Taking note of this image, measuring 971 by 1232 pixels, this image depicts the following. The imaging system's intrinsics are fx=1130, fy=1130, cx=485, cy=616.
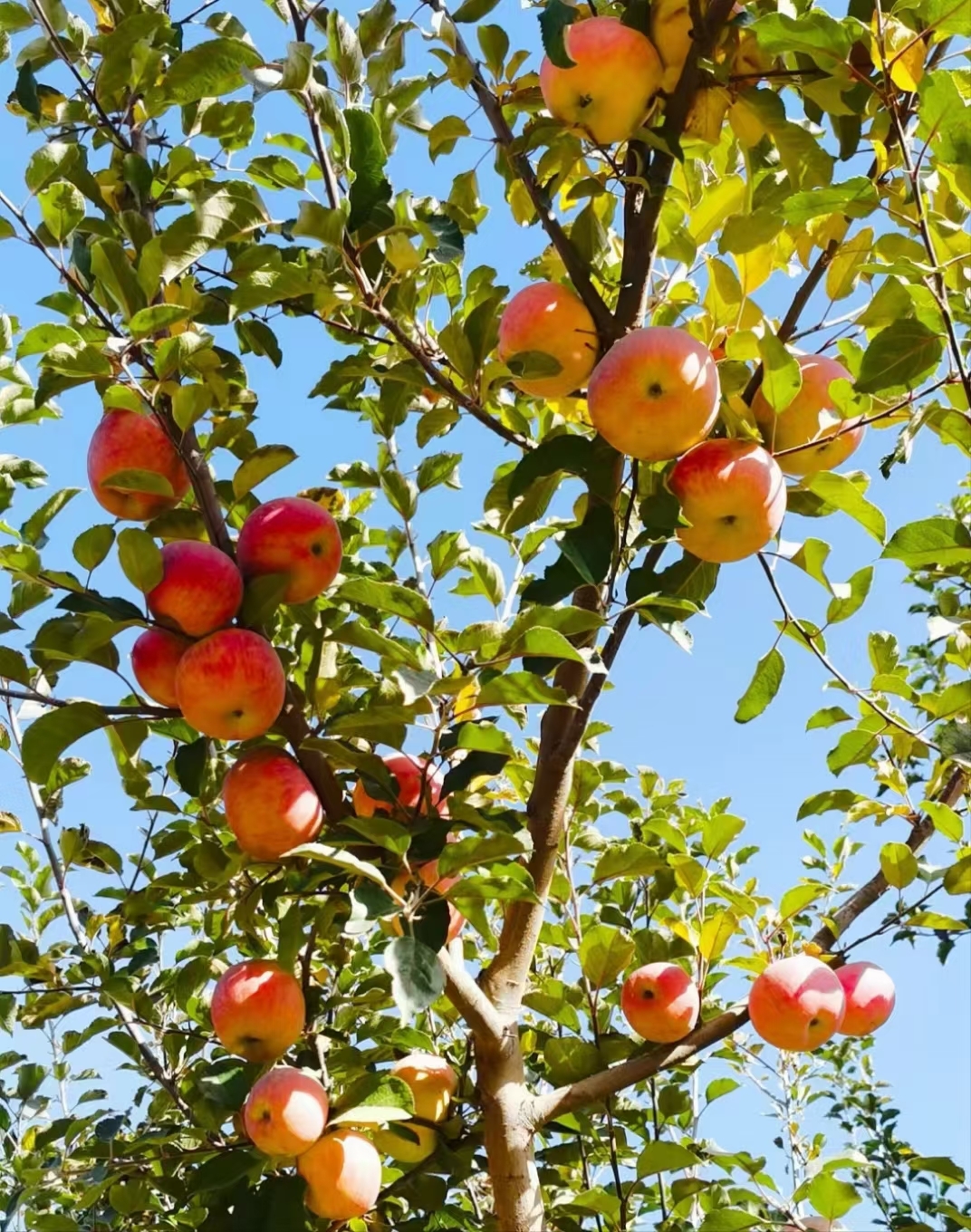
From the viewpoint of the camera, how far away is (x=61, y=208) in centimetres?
183

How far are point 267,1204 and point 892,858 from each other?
1.24 m

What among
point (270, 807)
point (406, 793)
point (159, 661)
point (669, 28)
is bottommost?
point (270, 807)

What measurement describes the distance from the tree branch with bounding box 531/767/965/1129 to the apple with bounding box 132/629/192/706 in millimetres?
924

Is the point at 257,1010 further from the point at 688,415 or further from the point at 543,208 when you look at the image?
the point at 543,208

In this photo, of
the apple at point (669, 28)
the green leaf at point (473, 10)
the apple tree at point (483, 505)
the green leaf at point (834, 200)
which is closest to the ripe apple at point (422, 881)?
the apple tree at point (483, 505)

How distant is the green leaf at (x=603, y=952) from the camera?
210 cm

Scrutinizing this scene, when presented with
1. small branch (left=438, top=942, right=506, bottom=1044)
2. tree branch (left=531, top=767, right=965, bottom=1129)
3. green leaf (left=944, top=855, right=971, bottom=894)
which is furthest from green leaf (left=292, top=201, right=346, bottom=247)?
green leaf (left=944, top=855, right=971, bottom=894)

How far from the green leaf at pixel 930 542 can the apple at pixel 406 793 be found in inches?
31.3

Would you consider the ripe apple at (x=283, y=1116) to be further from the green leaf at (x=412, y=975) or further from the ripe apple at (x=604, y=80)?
the ripe apple at (x=604, y=80)

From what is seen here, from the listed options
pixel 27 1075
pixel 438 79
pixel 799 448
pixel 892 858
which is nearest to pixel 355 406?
pixel 438 79

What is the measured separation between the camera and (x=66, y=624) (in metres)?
1.71

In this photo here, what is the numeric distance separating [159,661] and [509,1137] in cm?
97

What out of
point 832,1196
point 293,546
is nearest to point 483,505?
point 293,546

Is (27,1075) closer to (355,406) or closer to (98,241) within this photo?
(355,406)
